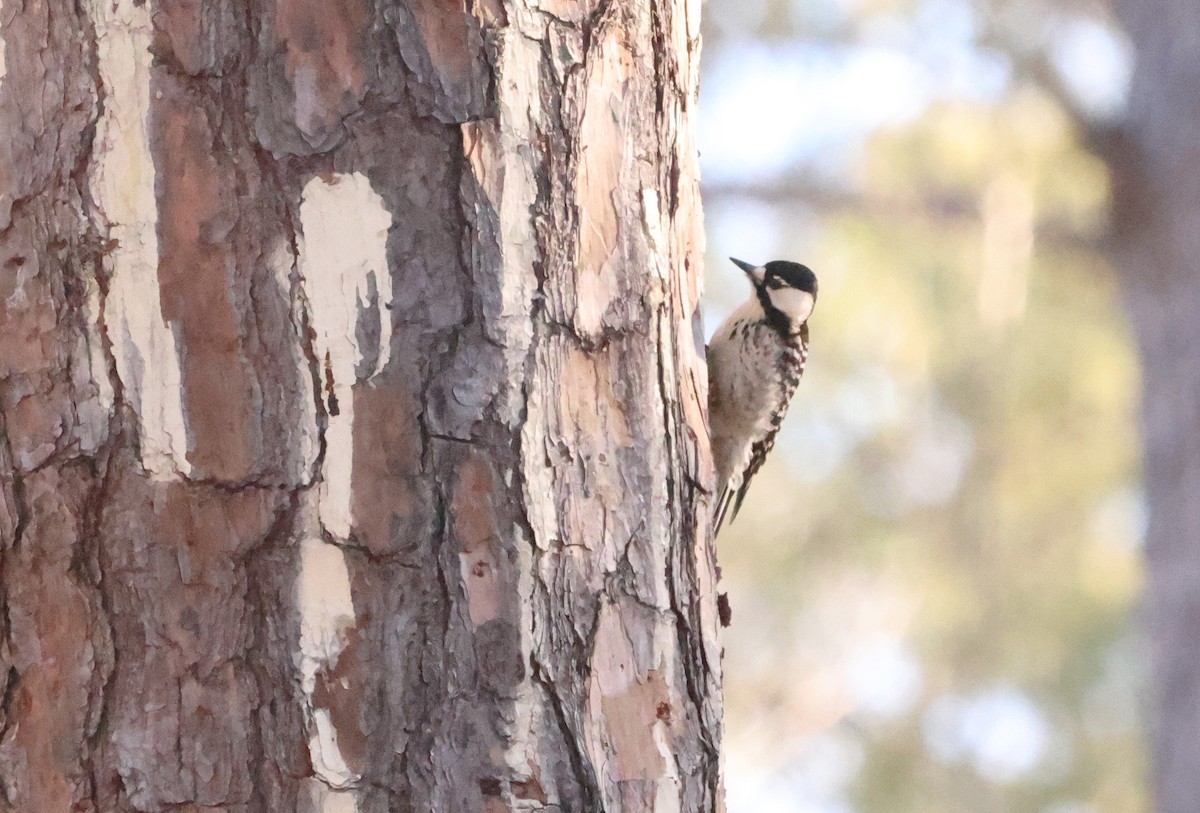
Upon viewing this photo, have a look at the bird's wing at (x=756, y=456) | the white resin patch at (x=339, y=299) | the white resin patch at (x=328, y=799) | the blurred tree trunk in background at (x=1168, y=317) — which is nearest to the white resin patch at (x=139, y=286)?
the white resin patch at (x=339, y=299)

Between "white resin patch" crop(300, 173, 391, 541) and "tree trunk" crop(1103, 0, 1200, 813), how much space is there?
12.5ft

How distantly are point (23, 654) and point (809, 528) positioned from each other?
803 cm

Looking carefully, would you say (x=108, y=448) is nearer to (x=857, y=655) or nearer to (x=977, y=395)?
(x=977, y=395)

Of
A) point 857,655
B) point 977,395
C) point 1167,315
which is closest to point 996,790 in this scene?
point 857,655

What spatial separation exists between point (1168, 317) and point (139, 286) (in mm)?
4112

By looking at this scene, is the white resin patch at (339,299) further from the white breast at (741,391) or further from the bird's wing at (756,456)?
the bird's wing at (756,456)

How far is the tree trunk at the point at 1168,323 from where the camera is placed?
4270mm

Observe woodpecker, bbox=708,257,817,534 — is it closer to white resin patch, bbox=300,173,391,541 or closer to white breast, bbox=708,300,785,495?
white breast, bbox=708,300,785,495

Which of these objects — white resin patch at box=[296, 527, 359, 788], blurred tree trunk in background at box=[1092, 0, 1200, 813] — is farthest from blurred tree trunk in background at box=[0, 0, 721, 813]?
blurred tree trunk in background at box=[1092, 0, 1200, 813]

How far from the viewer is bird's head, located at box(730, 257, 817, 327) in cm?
296

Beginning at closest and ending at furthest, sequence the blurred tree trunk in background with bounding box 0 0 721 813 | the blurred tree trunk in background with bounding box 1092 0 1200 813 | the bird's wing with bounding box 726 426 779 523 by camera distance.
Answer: the blurred tree trunk in background with bounding box 0 0 721 813, the bird's wing with bounding box 726 426 779 523, the blurred tree trunk in background with bounding box 1092 0 1200 813

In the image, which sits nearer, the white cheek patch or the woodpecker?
the woodpecker

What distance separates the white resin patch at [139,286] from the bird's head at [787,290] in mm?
1975

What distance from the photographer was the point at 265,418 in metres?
1.19
